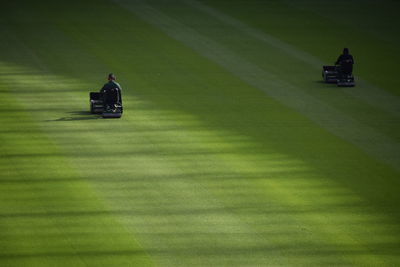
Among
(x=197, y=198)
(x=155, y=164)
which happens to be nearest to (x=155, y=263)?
(x=197, y=198)

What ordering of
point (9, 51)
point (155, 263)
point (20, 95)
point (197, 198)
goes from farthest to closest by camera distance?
point (9, 51)
point (20, 95)
point (197, 198)
point (155, 263)

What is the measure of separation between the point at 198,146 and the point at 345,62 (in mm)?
9332

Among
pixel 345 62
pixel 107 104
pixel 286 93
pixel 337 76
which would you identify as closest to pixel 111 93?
pixel 107 104

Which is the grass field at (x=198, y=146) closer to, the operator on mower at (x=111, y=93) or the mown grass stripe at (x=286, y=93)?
the mown grass stripe at (x=286, y=93)

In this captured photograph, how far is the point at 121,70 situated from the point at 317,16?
1570 centimetres

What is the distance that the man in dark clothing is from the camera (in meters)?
32.0

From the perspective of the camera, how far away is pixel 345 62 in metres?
32.2

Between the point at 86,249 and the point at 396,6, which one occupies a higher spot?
the point at 396,6

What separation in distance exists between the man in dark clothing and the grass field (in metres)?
0.69

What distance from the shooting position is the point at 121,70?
114 ft

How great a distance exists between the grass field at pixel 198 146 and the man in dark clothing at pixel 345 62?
688 millimetres

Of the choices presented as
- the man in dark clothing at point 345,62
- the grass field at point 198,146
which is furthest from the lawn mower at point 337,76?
the grass field at point 198,146

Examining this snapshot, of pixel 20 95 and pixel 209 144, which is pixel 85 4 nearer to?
pixel 20 95

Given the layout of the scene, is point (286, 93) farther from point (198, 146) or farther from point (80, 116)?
point (198, 146)
